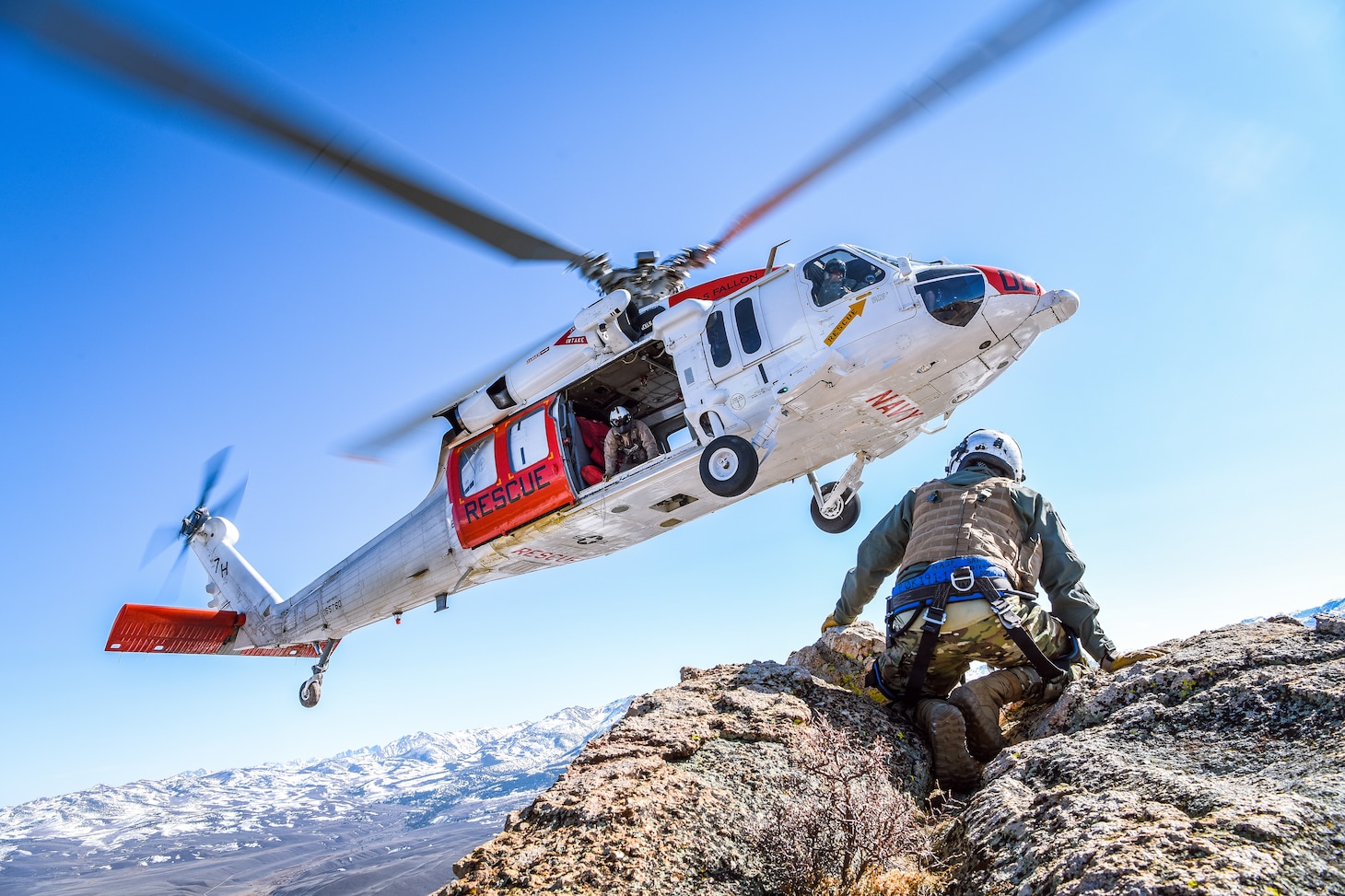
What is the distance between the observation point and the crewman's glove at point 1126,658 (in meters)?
4.45

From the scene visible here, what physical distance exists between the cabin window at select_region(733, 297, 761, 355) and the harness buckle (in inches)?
213

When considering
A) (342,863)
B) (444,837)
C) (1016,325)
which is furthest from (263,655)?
(444,837)

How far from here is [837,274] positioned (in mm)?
9195

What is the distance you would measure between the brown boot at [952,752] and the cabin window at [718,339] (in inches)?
240

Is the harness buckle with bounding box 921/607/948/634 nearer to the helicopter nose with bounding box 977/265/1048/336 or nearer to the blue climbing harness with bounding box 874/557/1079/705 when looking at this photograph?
the blue climbing harness with bounding box 874/557/1079/705

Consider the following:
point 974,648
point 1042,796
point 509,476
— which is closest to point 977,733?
point 974,648

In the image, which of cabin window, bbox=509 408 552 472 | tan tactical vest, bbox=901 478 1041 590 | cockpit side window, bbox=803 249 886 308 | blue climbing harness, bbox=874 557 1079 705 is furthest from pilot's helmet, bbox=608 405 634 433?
blue climbing harness, bbox=874 557 1079 705

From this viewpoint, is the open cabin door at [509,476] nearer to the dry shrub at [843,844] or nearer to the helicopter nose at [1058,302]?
the helicopter nose at [1058,302]

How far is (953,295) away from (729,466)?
3.25 metres

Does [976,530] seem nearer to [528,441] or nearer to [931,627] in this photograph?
[931,627]

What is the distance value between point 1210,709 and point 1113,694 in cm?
52

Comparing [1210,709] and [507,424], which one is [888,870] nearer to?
[1210,709]

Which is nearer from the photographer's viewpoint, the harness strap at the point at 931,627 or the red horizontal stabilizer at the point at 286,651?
the harness strap at the point at 931,627

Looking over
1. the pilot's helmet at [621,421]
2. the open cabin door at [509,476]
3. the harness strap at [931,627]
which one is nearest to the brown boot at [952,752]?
the harness strap at [931,627]
